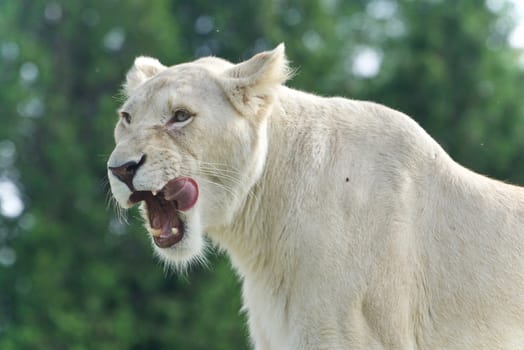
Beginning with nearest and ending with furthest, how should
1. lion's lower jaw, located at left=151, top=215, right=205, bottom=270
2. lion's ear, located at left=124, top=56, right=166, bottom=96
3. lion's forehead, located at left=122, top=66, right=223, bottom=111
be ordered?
lion's forehead, located at left=122, top=66, right=223, bottom=111 → lion's lower jaw, located at left=151, top=215, right=205, bottom=270 → lion's ear, located at left=124, top=56, right=166, bottom=96

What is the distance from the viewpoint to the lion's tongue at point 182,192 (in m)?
6.95

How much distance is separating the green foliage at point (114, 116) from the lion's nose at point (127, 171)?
65.5 ft

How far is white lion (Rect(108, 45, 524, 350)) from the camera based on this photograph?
6.79 meters

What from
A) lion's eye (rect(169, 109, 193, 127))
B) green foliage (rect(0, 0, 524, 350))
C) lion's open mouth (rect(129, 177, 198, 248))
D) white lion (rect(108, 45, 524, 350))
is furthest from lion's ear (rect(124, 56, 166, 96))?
green foliage (rect(0, 0, 524, 350))

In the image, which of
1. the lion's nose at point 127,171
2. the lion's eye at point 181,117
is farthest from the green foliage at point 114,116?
the lion's nose at point 127,171

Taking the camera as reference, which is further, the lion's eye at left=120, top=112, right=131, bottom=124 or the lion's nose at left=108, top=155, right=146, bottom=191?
the lion's eye at left=120, top=112, right=131, bottom=124

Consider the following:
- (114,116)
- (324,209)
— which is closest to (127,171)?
(324,209)

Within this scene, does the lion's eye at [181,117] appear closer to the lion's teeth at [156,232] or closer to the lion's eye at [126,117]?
the lion's eye at [126,117]

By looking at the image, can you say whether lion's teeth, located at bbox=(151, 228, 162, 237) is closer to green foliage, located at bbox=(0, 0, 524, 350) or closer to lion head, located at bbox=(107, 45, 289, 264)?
lion head, located at bbox=(107, 45, 289, 264)

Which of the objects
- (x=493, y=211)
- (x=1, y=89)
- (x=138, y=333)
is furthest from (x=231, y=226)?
(x=1, y=89)

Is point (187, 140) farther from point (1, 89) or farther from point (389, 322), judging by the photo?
point (1, 89)

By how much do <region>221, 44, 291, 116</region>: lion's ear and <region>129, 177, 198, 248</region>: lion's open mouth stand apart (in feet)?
1.83

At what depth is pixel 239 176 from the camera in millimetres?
7172

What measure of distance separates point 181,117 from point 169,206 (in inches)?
21.4
